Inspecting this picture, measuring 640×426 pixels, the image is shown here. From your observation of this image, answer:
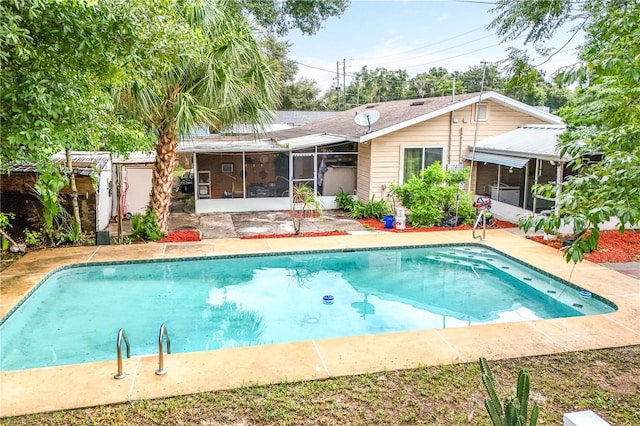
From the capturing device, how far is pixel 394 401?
196 inches

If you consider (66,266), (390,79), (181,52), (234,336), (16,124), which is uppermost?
(390,79)

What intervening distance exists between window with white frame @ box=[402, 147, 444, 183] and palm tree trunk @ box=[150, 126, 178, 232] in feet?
25.2

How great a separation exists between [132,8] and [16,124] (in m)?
1.59

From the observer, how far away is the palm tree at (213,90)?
10512mm

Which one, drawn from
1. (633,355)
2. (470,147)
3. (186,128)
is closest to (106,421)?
(633,355)

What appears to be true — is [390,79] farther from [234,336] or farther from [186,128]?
[234,336]

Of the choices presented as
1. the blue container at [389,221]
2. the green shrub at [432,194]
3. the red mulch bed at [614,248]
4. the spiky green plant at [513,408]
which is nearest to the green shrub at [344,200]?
the green shrub at [432,194]

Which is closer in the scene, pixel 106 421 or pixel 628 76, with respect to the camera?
pixel 628 76

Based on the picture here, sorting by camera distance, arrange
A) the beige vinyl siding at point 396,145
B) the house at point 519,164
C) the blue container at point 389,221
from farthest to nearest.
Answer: the beige vinyl siding at point 396,145 < the blue container at point 389,221 < the house at point 519,164

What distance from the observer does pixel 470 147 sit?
1655 centimetres

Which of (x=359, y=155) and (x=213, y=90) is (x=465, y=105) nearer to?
(x=359, y=155)

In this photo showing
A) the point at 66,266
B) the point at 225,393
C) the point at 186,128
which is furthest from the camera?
the point at 186,128

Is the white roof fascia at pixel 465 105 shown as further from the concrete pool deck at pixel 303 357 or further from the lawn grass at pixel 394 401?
the lawn grass at pixel 394 401

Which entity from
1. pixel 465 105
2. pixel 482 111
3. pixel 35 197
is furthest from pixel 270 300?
pixel 482 111
